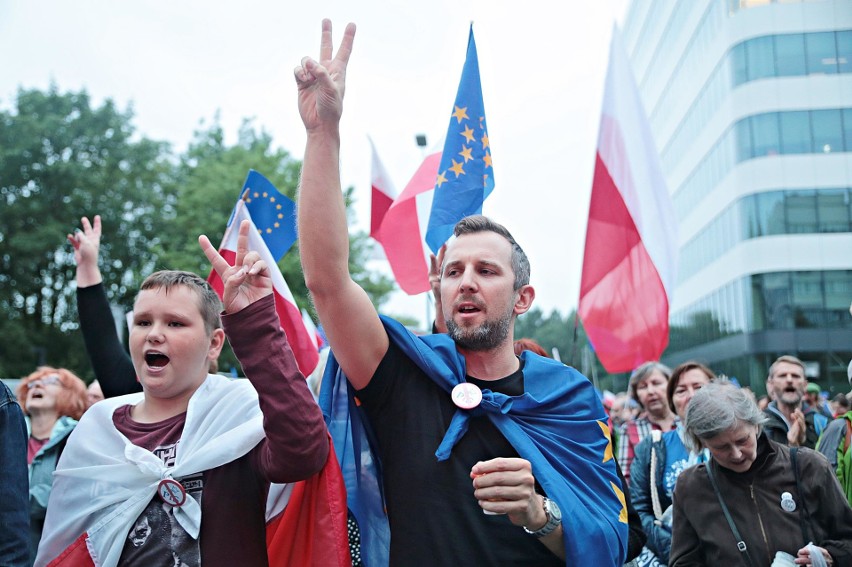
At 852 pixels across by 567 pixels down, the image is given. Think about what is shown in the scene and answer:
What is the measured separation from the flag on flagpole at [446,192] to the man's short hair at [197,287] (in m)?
2.55

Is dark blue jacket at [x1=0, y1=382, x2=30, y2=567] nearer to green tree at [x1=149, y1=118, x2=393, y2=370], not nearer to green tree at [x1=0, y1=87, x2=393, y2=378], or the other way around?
green tree at [x1=149, y1=118, x2=393, y2=370]

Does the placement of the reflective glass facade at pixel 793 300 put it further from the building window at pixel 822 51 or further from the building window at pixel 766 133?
the building window at pixel 822 51

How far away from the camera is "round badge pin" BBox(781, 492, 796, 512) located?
376cm

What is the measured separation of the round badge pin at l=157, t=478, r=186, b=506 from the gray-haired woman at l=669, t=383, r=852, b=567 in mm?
2425

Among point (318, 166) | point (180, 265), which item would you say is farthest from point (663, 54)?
point (318, 166)

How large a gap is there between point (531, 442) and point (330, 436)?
649 millimetres

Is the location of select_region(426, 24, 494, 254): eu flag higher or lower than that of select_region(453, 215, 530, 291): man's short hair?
higher

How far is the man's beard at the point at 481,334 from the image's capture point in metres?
2.71

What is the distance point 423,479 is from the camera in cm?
246

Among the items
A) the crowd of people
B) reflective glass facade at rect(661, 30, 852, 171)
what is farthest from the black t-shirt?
reflective glass facade at rect(661, 30, 852, 171)

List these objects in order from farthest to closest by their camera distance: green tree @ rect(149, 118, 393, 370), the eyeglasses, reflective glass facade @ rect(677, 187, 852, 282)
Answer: reflective glass facade @ rect(677, 187, 852, 282)
green tree @ rect(149, 118, 393, 370)
the eyeglasses

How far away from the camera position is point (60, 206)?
104 feet

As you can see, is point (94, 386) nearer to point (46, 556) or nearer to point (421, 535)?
point (46, 556)

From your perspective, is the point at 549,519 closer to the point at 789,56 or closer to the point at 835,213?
the point at 835,213
